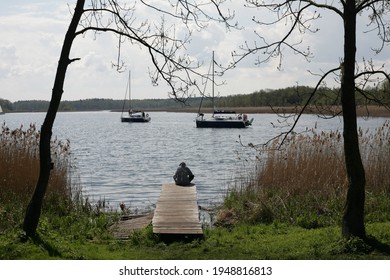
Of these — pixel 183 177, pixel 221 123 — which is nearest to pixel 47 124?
pixel 183 177

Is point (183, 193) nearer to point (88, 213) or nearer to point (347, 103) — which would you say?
point (88, 213)

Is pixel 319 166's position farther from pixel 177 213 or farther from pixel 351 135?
pixel 351 135

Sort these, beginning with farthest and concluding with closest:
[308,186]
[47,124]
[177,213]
A: [308,186], [177,213], [47,124]

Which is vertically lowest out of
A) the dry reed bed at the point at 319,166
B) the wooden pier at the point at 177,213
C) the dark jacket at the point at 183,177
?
the wooden pier at the point at 177,213

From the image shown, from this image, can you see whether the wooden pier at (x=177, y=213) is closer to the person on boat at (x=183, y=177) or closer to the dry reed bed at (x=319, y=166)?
the person on boat at (x=183, y=177)

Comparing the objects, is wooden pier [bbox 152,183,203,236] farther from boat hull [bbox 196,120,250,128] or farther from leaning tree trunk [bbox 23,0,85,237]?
boat hull [bbox 196,120,250,128]

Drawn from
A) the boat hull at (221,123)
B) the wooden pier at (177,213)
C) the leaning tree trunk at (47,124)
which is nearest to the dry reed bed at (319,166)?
the wooden pier at (177,213)

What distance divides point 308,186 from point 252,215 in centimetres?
206

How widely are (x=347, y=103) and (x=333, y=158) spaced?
597 cm

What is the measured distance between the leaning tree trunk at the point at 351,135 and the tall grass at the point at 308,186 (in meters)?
2.55

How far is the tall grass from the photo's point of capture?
12.0 metres

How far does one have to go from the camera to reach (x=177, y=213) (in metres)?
11.8

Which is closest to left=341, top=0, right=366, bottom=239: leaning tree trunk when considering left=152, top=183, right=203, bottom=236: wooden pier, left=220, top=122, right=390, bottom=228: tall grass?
left=220, top=122, right=390, bottom=228: tall grass

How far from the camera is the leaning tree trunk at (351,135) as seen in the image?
8664 millimetres
